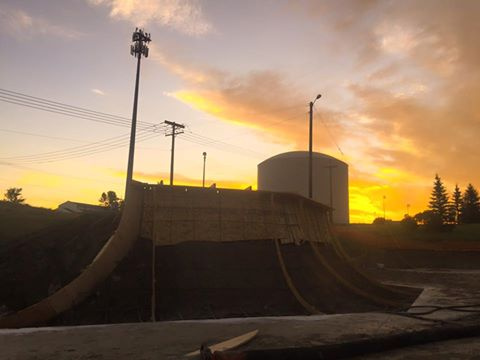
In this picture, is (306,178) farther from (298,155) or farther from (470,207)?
(470,207)

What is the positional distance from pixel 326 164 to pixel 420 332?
61386mm

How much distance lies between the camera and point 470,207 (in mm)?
90938

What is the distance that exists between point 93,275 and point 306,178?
49840 mm

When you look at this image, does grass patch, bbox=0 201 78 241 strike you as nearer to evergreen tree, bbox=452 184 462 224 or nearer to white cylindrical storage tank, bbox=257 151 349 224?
white cylindrical storage tank, bbox=257 151 349 224

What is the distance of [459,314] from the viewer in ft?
33.5

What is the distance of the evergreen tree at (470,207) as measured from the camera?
8725cm

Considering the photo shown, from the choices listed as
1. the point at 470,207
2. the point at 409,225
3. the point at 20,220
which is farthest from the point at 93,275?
the point at 470,207

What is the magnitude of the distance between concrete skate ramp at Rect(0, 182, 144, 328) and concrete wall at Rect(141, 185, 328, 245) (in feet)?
2.03

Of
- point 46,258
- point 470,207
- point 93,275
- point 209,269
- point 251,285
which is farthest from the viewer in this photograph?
point 470,207

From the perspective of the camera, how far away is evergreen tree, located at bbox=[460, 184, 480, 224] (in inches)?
3435

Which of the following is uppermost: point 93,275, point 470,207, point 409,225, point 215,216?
point 470,207

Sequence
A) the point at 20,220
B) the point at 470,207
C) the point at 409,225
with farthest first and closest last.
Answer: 1. the point at 470,207
2. the point at 409,225
3. the point at 20,220

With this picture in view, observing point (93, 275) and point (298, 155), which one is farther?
point (298, 155)

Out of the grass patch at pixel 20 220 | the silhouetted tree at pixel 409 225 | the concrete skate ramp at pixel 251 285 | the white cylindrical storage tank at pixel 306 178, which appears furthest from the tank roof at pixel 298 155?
the concrete skate ramp at pixel 251 285
